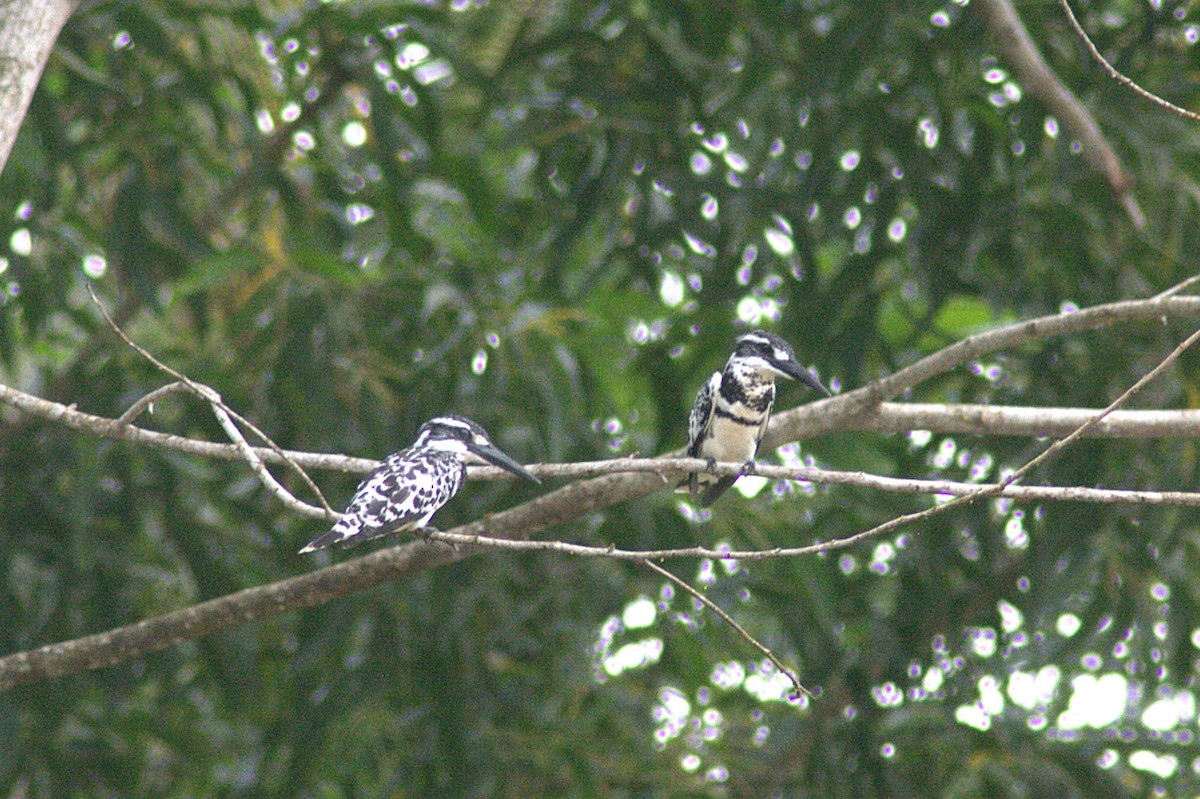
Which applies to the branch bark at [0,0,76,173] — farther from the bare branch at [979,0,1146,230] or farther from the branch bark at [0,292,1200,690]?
the bare branch at [979,0,1146,230]

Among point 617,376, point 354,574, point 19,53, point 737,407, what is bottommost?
point 617,376

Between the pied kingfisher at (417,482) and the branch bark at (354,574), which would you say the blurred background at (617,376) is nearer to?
the pied kingfisher at (417,482)

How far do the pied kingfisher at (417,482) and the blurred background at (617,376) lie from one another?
0.41 meters

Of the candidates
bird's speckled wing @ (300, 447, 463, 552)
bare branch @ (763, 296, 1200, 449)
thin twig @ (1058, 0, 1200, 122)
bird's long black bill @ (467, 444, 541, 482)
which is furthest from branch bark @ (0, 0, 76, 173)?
thin twig @ (1058, 0, 1200, 122)

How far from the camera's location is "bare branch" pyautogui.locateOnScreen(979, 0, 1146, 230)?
9.54 ft

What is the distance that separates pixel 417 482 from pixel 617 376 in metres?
0.94

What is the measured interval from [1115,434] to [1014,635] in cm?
147

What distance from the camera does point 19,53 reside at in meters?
2.08

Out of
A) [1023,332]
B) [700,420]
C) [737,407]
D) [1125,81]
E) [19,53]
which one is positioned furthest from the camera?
[700,420]

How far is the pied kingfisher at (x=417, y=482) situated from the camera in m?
2.25

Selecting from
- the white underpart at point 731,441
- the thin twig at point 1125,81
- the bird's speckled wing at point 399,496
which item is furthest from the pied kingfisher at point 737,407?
the thin twig at point 1125,81

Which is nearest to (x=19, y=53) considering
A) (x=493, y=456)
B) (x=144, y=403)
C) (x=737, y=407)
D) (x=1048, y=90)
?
(x=144, y=403)

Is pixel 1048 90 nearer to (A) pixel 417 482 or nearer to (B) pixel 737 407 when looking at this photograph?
(B) pixel 737 407

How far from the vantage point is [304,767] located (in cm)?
319
